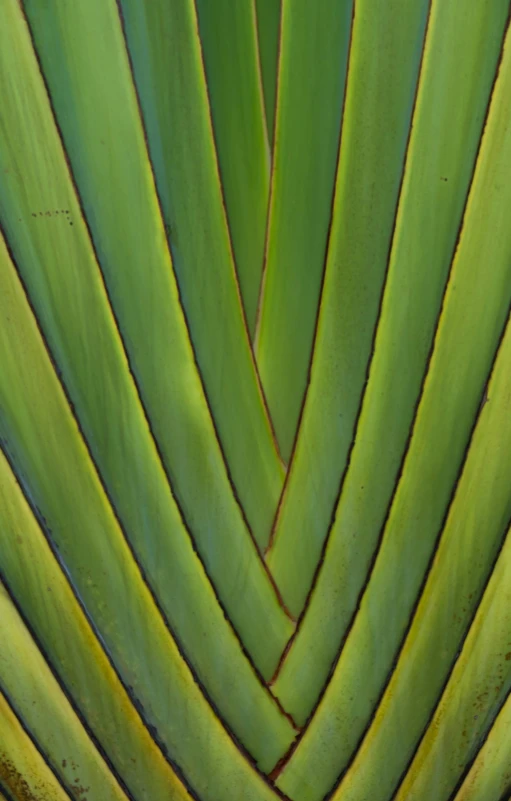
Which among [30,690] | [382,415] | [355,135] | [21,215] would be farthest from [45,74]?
[30,690]

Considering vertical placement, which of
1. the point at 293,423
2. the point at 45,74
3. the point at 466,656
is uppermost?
the point at 45,74

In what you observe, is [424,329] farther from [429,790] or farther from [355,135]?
[429,790]

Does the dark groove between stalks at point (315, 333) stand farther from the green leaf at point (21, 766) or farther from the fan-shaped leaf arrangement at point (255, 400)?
the green leaf at point (21, 766)

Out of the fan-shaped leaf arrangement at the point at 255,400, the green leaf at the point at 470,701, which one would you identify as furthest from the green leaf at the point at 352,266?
the green leaf at the point at 470,701

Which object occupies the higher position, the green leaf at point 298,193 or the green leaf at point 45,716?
the green leaf at point 298,193

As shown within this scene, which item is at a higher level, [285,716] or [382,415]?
[382,415]

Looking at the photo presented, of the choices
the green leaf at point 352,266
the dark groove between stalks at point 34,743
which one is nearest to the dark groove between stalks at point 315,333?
the green leaf at point 352,266

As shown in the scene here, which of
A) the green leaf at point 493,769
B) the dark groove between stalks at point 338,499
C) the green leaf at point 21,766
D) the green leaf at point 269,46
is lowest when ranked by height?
the green leaf at point 21,766
